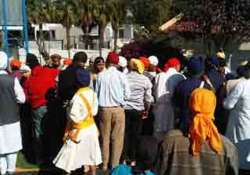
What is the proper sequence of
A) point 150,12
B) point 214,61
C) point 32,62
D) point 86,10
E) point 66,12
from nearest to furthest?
point 214,61
point 32,62
point 86,10
point 66,12
point 150,12

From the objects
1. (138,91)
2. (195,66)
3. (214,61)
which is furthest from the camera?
(138,91)

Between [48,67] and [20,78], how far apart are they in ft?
2.27

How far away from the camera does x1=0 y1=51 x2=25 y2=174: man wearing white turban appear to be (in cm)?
845

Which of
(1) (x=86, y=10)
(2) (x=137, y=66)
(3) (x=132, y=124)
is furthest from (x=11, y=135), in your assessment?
(1) (x=86, y=10)

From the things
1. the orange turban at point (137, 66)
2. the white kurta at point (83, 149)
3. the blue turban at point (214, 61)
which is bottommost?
the white kurta at point (83, 149)

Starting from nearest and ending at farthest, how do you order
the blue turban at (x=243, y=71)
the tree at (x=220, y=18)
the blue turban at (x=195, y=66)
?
the blue turban at (x=243, y=71)
the blue turban at (x=195, y=66)
the tree at (x=220, y=18)

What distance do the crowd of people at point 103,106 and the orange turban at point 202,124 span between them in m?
1.82

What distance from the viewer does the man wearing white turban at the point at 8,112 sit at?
27.7 feet

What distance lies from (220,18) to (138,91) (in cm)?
1463

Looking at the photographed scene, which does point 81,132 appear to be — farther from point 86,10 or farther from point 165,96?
point 86,10

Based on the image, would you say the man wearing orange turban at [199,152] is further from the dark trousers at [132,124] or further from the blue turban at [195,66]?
the dark trousers at [132,124]

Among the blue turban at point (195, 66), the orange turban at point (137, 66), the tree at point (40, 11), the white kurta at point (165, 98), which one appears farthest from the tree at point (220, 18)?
the tree at point (40, 11)

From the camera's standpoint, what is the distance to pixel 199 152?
491cm

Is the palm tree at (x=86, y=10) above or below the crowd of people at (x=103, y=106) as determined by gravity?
above
